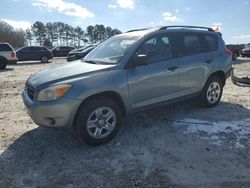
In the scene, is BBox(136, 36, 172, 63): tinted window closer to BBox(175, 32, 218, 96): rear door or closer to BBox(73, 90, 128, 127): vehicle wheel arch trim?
BBox(175, 32, 218, 96): rear door

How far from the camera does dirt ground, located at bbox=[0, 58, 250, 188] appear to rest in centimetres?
375

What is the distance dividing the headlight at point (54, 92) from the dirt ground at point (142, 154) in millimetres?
869

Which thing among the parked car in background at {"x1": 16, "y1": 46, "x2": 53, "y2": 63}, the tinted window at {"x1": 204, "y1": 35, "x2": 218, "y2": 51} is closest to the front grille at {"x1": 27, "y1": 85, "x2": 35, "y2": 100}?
the tinted window at {"x1": 204, "y1": 35, "x2": 218, "y2": 51}

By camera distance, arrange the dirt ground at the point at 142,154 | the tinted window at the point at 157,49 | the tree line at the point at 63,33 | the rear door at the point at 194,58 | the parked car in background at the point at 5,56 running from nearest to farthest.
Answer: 1. the dirt ground at the point at 142,154
2. the tinted window at the point at 157,49
3. the rear door at the point at 194,58
4. the parked car in background at the point at 5,56
5. the tree line at the point at 63,33

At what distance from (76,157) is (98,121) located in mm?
642

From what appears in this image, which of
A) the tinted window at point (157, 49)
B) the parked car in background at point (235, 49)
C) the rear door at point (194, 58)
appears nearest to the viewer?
the tinted window at point (157, 49)

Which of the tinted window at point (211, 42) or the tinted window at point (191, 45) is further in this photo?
the tinted window at point (211, 42)

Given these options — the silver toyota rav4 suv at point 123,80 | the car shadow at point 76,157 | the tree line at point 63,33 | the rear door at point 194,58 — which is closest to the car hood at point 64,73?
the silver toyota rav4 suv at point 123,80

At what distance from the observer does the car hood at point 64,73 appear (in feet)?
14.9

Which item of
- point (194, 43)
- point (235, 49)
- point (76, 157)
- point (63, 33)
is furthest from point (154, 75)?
point (63, 33)

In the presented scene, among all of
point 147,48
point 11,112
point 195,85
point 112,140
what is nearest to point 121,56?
point 147,48

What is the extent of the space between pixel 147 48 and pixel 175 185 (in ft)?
8.52

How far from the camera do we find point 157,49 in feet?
18.1

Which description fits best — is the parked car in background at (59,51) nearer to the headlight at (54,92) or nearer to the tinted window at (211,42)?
the tinted window at (211,42)
